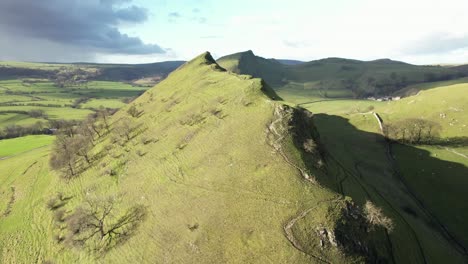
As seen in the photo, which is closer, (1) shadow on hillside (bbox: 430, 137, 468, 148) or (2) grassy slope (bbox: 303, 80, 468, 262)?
(2) grassy slope (bbox: 303, 80, 468, 262)

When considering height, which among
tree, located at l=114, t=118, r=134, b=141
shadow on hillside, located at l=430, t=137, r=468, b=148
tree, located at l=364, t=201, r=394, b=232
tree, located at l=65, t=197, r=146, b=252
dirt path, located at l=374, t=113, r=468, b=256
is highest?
tree, located at l=364, t=201, r=394, b=232

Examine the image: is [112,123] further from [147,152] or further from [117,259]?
[117,259]

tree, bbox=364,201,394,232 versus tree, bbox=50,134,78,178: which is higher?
tree, bbox=364,201,394,232

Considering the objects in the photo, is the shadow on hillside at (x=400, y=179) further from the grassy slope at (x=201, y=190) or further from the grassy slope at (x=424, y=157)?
the grassy slope at (x=201, y=190)

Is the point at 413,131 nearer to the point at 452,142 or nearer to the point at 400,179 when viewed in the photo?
the point at 452,142

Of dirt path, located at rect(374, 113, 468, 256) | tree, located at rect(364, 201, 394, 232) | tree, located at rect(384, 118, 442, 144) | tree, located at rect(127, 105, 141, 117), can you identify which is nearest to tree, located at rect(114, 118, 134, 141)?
tree, located at rect(127, 105, 141, 117)

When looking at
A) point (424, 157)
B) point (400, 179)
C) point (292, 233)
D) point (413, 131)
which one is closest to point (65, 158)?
point (292, 233)

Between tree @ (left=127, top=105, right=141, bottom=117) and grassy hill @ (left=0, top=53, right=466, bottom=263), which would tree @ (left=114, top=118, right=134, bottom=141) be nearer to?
grassy hill @ (left=0, top=53, right=466, bottom=263)
